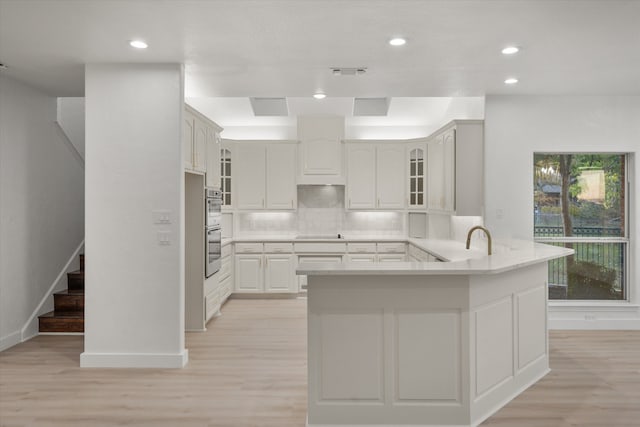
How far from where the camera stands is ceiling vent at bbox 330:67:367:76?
157 inches

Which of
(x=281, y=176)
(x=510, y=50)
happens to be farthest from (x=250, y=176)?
(x=510, y=50)

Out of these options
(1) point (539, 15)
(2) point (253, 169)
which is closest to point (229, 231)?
(2) point (253, 169)

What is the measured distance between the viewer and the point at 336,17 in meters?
2.93

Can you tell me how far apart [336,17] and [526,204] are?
321cm

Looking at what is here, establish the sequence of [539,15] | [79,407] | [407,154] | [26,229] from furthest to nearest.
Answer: [407,154], [26,229], [79,407], [539,15]

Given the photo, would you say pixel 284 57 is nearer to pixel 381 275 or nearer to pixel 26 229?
pixel 381 275

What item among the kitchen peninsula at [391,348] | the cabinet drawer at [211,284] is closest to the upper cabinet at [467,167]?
the kitchen peninsula at [391,348]

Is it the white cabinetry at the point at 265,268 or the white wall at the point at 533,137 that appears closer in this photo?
the white wall at the point at 533,137

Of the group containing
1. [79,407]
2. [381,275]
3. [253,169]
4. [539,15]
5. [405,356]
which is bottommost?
[79,407]

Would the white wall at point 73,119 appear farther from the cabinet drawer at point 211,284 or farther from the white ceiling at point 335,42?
the cabinet drawer at point 211,284

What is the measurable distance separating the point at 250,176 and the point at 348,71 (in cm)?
333

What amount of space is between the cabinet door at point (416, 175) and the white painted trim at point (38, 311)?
4572 mm

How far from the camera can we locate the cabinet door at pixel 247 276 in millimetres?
6723

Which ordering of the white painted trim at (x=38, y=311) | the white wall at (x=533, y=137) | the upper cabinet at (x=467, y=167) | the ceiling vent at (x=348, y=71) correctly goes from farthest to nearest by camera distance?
1. the upper cabinet at (x=467, y=167)
2. the white wall at (x=533, y=137)
3. the white painted trim at (x=38, y=311)
4. the ceiling vent at (x=348, y=71)
